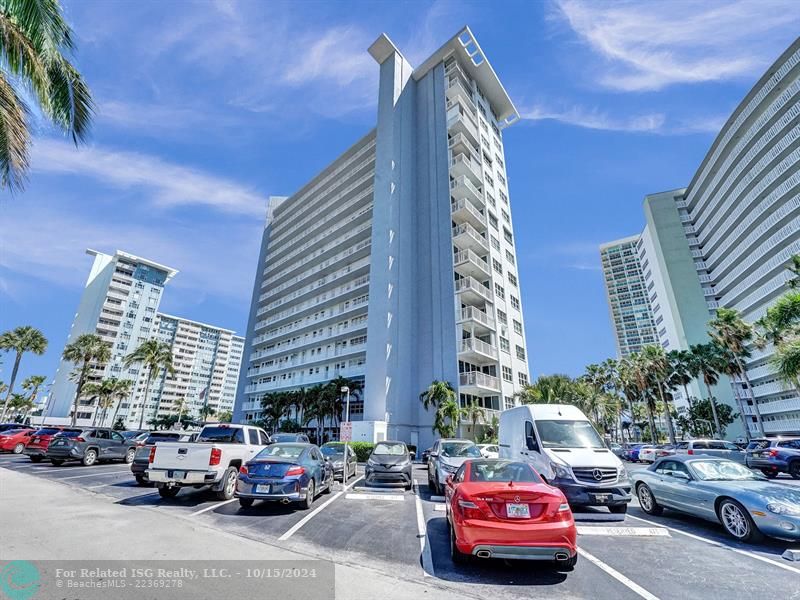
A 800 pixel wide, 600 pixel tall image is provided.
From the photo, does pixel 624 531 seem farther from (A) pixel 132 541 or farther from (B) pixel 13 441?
(B) pixel 13 441

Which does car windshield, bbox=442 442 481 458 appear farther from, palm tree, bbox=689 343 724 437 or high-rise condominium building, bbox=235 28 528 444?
palm tree, bbox=689 343 724 437

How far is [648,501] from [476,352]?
22.8 meters

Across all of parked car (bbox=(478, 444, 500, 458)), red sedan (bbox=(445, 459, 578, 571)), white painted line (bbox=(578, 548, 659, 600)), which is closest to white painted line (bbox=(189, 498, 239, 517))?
red sedan (bbox=(445, 459, 578, 571))

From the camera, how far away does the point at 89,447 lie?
54.5ft

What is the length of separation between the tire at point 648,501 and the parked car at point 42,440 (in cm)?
2311

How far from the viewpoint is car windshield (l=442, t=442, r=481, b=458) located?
12.7 m

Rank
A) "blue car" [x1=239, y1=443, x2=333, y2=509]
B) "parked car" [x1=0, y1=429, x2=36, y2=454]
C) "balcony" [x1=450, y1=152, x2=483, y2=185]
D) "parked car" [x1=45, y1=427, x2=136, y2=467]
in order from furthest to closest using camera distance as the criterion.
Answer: "balcony" [x1=450, y1=152, x2=483, y2=185] < "parked car" [x1=0, y1=429, x2=36, y2=454] < "parked car" [x1=45, y1=427, x2=136, y2=467] < "blue car" [x1=239, y1=443, x2=333, y2=509]

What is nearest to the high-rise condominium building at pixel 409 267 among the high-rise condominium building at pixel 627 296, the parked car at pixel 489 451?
the parked car at pixel 489 451

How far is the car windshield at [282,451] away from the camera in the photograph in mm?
9653

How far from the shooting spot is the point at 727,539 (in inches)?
271

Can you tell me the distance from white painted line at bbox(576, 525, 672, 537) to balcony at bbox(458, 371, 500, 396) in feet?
77.3

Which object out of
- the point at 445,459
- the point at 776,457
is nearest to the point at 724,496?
the point at 445,459

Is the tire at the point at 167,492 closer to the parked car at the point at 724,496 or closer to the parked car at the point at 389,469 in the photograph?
the parked car at the point at 389,469

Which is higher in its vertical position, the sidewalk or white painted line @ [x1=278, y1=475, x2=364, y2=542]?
the sidewalk
